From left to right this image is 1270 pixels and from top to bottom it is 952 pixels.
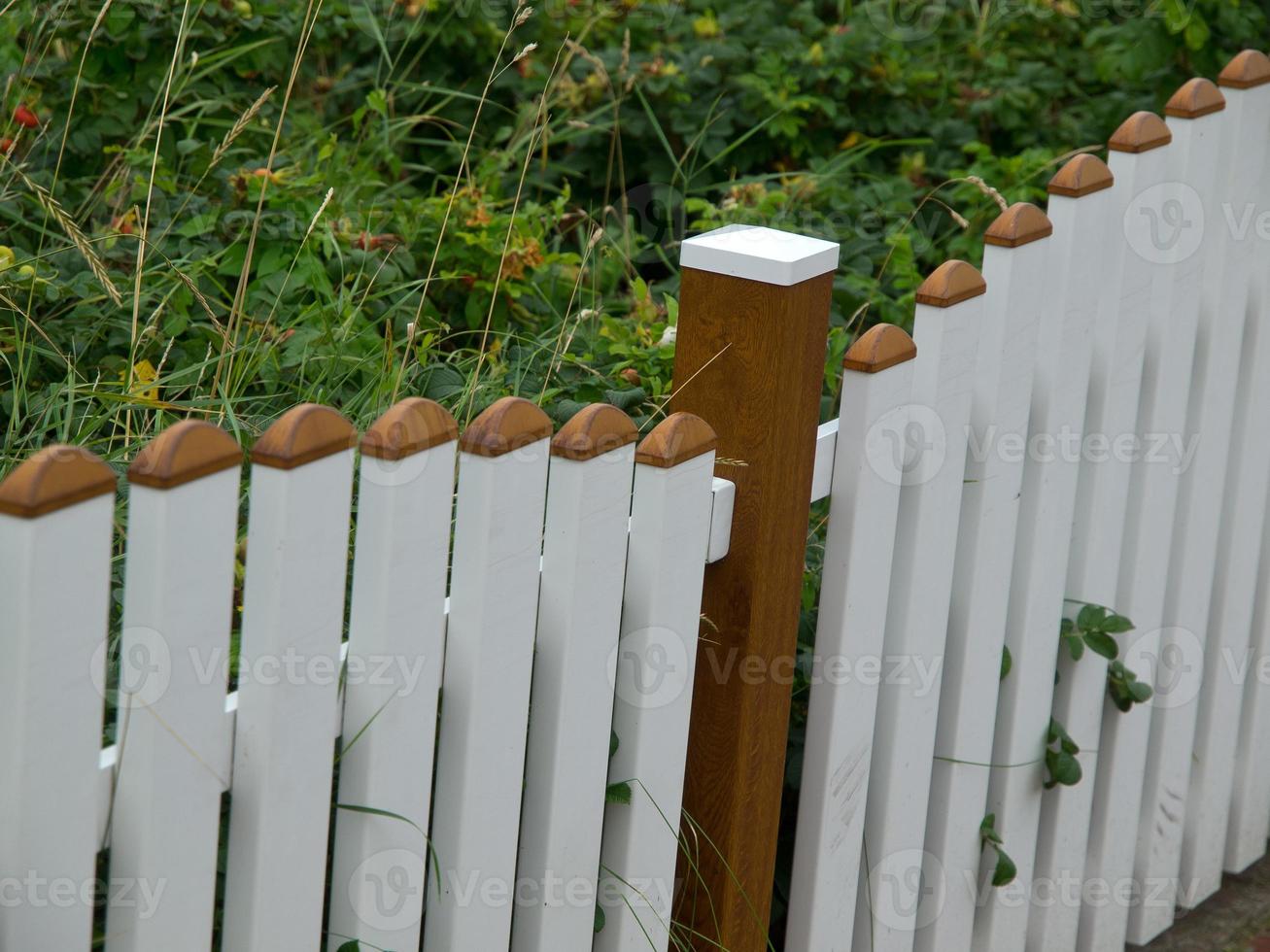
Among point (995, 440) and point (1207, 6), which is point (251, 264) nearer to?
point (995, 440)

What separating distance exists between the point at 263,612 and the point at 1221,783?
2.25 meters

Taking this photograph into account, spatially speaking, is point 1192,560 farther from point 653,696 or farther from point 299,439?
point 299,439

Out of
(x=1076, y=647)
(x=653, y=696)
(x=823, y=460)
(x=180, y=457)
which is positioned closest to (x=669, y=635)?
(x=653, y=696)

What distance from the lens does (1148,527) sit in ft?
8.19

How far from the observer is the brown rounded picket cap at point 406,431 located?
1.37m

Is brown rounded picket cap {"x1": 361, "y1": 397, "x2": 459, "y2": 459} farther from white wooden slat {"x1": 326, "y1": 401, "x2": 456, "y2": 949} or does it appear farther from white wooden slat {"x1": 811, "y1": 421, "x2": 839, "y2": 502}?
white wooden slat {"x1": 811, "y1": 421, "x2": 839, "y2": 502}

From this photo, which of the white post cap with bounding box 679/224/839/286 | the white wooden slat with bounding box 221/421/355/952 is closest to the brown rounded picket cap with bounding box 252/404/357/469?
the white wooden slat with bounding box 221/421/355/952

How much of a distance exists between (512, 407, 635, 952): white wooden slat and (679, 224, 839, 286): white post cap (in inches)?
10.5

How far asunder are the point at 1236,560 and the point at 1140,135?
3.10ft

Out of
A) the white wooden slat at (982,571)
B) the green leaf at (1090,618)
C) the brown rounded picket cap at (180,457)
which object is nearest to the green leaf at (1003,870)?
the white wooden slat at (982,571)

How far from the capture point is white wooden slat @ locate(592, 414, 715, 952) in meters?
1.66

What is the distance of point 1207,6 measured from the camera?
3.77m

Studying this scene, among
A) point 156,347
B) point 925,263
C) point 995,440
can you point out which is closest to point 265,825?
point 995,440

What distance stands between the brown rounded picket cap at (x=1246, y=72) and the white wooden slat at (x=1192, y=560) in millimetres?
50
